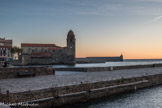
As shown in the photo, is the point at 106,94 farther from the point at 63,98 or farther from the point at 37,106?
the point at 37,106

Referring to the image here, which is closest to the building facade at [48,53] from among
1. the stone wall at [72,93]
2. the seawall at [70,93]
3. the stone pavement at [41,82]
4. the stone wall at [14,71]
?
the stone wall at [14,71]

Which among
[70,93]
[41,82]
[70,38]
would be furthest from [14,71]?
[70,38]

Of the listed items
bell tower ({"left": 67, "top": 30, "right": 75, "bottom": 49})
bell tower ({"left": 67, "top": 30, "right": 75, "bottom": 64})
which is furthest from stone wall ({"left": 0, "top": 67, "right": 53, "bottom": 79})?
bell tower ({"left": 67, "top": 30, "right": 75, "bottom": 64})

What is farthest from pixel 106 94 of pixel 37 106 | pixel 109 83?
pixel 37 106

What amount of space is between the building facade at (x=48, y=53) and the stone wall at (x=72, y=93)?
104536 mm

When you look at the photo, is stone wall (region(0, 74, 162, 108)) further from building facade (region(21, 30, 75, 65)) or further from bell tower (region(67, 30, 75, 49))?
bell tower (region(67, 30, 75, 49))

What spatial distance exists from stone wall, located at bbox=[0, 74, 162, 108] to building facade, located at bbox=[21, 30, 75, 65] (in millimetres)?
104536

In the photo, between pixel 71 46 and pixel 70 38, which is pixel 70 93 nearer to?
pixel 70 38

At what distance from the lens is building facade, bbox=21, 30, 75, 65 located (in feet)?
406

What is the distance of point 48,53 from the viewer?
131 metres

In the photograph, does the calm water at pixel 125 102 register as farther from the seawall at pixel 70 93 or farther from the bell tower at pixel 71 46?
the bell tower at pixel 71 46

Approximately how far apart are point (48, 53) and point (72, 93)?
119m

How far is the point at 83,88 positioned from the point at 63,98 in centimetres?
245

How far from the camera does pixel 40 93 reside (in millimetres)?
12492
